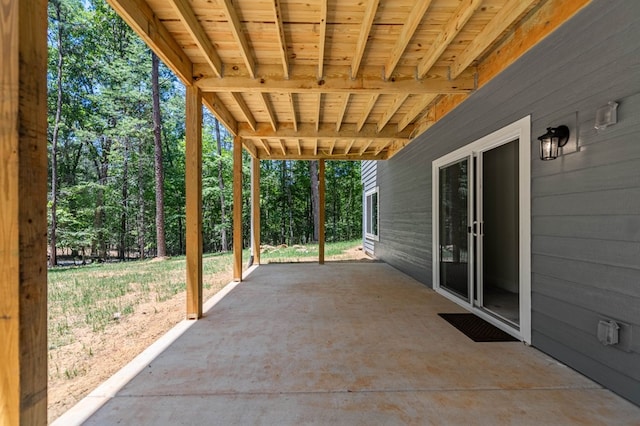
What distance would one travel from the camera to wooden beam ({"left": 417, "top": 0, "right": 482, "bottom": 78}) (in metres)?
2.47

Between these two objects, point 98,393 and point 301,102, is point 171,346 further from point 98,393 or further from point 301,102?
point 301,102

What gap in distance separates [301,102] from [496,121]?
273 cm

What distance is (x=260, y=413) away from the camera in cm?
181

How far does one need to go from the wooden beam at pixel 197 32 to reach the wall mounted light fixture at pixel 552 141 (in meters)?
3.02

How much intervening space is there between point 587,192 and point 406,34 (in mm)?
1961

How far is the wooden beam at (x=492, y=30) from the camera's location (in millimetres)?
2482

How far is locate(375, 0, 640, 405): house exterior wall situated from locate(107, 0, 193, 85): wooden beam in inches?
128

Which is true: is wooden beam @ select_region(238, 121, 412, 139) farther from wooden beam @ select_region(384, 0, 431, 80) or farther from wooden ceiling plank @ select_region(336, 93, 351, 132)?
wooden beam @ select_region(384, 0, 431, 80)

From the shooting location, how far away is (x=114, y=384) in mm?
2125

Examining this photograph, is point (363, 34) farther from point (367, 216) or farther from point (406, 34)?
point (367, 216)

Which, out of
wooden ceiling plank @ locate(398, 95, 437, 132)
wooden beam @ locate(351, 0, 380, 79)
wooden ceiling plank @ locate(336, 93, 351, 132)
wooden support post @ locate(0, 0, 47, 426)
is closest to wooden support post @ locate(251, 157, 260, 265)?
wooden ceiling plank @ locate(336, 93, 351, 132)

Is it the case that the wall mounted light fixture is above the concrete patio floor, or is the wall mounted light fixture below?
above

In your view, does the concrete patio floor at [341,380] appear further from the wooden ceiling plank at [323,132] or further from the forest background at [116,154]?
the forest background at [116,154]

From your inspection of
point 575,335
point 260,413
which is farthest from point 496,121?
point 260,413
